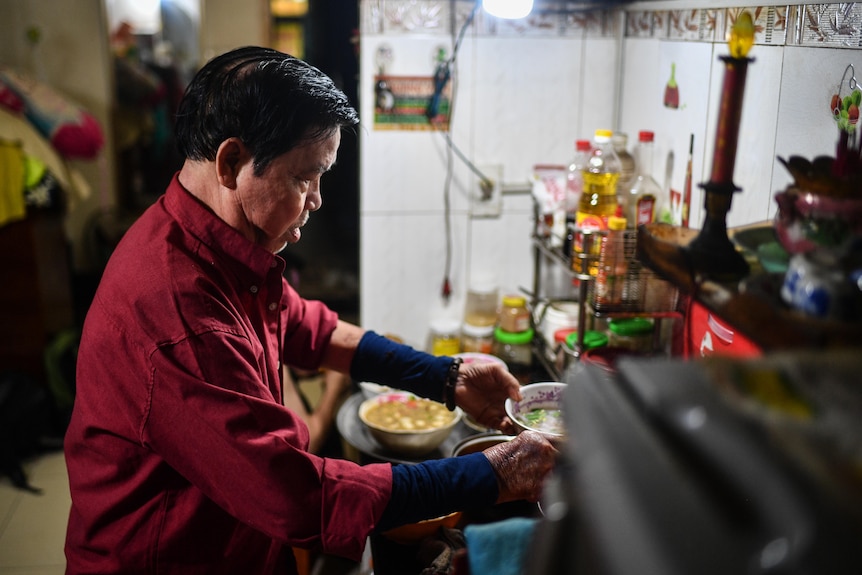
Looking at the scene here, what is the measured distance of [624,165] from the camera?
2.27m

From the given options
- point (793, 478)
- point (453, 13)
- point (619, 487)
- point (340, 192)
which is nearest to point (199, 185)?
point (619, 487)

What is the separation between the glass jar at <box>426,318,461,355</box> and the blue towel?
173 centimetres

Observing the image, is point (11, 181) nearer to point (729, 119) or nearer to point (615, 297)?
point (615, 297)

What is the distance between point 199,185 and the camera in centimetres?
136

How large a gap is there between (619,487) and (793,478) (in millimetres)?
121

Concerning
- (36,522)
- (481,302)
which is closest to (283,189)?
(481,302)

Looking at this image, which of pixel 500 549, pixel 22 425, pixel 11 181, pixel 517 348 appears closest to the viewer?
pixel 500 549

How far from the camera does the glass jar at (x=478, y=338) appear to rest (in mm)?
2613

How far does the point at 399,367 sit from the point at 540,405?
0.32m

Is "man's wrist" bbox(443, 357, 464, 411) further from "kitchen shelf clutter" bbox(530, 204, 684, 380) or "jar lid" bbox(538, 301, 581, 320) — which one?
"jar lid" bbox(538, 301, 581, 320)

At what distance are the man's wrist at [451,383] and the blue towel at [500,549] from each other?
776 millimetres

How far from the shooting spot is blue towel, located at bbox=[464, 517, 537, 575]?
0.90 meters

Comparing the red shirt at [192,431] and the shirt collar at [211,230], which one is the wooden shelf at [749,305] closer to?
the red shirt at [192,431]

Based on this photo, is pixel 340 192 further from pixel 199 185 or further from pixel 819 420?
pixel 819 420
